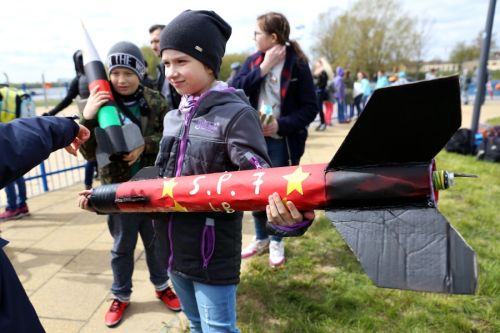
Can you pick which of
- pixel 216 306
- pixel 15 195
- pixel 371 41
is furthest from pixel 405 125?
pixel 371 41

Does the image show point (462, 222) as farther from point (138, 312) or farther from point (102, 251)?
point (102, 251)

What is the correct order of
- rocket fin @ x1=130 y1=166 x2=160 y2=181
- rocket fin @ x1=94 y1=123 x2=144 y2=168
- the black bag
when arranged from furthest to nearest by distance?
the black bag < rocket fin @ x1=94 y1=123 x2=144 y2=168 < rocket fin @ x1=130 y1=166 x2=160 y2=181

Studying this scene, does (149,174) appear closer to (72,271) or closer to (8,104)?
(72,271)

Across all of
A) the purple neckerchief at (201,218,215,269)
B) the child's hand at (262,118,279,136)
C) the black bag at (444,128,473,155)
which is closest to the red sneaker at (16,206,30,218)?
the child's hand at (262,118,279,136)

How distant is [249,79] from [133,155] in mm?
1226

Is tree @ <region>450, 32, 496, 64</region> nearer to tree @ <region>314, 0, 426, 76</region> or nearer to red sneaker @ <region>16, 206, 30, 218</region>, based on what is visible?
tree @ <region>314, 0, 426, 76</region>

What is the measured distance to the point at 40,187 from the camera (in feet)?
21.7

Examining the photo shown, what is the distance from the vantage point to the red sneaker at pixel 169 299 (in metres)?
2.92

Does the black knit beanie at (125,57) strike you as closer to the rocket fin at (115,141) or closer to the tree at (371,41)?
the rocket fin at (115,141)

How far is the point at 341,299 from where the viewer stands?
2859 millimetres

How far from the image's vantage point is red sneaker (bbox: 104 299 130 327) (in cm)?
275

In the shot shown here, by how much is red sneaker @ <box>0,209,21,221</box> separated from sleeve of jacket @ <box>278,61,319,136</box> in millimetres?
3777

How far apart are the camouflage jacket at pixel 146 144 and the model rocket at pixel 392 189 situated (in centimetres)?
124

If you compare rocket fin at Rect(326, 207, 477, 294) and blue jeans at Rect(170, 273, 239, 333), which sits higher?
rocket fin at Rect(326, 207, 477, 294)
